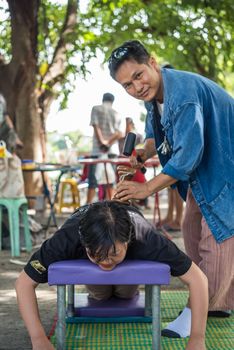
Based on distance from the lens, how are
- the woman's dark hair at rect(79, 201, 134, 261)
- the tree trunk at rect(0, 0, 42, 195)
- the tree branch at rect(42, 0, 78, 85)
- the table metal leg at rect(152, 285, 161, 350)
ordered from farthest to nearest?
1. the tree branch at rect(42, 0, 78, 85)
2. the tree trunk at rect(0, 0, 42, 195)
3. the table metal leg at rect(152, 285, 161, 350)
4. the woman's dark hair at rect(79, 201, 134, 261)

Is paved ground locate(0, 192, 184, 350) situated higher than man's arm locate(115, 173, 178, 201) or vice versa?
man's arm locate(115, 173, 178, 201)

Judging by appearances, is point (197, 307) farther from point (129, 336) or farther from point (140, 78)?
point (140, 78)

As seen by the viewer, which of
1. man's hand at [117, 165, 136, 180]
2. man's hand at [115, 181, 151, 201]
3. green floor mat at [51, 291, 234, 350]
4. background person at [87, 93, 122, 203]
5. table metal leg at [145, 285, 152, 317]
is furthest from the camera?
background person at [87, 93, 122, 203]

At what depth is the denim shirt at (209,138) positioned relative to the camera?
10.5 feet

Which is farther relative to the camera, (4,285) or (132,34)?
(132,34)

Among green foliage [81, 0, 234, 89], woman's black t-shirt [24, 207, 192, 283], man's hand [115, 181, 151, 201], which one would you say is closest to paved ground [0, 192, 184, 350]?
woman's black t-shirt [24, 207, 192, 283]

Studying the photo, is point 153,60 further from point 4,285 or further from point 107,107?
point 107,107

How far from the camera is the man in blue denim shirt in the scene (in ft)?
10.2

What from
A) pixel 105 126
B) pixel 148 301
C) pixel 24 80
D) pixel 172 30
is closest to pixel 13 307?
pixel 148 301

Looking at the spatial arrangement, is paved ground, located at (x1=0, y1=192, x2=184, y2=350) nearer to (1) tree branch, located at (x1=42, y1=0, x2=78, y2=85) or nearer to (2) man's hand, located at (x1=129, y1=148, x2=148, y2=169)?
(2) man's hand, located at (x1=129, y1=148, x2=148, y2=169)

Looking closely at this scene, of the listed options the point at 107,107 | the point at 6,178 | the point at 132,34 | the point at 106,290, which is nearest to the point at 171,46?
the point at 132,34

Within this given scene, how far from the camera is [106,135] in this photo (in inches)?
370

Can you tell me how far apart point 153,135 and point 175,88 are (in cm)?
57

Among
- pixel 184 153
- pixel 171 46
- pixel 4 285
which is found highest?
pixel 171 46
